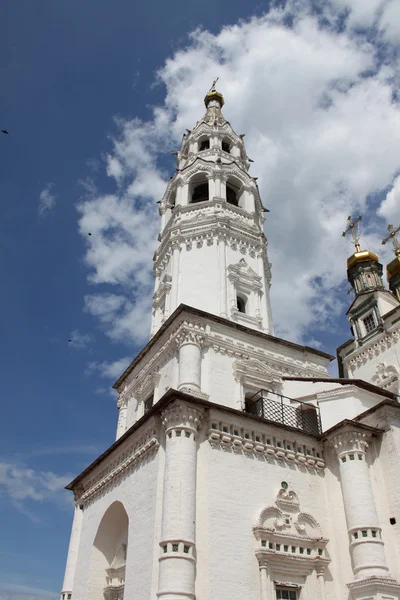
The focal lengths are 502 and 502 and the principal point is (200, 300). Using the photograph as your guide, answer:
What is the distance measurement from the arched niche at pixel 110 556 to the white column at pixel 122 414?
11.8 ft

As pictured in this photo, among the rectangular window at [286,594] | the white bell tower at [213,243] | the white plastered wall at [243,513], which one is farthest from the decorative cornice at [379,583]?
the white bell tower at [213,243]

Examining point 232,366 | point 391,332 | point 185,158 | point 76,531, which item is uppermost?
point 185,158

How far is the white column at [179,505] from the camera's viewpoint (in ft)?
32.6

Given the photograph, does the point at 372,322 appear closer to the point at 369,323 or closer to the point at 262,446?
the point at 369,323

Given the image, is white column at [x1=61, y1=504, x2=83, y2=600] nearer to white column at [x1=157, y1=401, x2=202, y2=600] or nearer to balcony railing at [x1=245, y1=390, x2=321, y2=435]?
white column at [x1=157, y1=401, x2=202, y2=600]

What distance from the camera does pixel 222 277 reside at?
18.0 metres

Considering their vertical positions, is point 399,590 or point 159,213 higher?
point 159,213

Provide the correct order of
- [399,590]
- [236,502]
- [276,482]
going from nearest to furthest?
[399,590] → [236,502] → [276,482]

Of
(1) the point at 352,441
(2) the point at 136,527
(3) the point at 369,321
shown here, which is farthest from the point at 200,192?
(2) the point at 136,527

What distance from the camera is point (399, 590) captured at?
Answer: 1094 cm

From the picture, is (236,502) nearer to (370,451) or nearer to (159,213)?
(370,451)

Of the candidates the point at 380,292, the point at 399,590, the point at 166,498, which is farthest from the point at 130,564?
the point at 380,292

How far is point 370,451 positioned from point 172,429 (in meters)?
5.45

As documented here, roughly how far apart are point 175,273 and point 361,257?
1682cm
